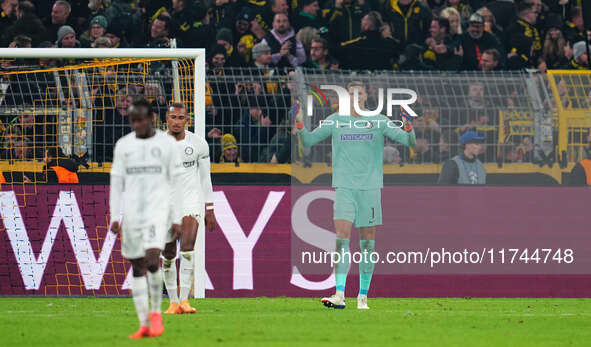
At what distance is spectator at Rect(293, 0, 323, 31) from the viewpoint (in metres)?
17.7

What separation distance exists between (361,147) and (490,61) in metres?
5.64

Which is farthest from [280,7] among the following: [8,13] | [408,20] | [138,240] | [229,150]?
[138,240]

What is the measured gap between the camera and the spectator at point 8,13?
17281mm

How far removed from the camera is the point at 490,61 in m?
17.0

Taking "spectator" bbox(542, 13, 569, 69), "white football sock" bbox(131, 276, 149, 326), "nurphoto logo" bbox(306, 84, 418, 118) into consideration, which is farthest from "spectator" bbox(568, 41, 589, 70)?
"white football sock" bbox(131, 276, 149, 326)

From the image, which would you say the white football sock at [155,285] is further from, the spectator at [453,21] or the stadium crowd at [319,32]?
the spectator at [453,21]

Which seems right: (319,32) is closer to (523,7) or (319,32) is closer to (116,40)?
(116,40)

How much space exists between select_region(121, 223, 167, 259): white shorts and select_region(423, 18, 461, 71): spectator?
944 centimetres

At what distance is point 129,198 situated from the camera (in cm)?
877

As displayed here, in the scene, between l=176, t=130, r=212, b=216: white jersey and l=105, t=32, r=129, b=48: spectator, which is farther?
l=105, t=32, r=129, b=48: spectator

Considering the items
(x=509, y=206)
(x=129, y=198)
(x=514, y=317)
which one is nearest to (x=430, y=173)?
(x=509, y=206)

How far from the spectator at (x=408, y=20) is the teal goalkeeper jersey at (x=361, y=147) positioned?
5.86 m

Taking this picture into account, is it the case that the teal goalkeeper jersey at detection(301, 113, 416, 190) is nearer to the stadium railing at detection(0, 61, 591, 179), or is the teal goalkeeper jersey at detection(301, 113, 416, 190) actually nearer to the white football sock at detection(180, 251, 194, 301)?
the white football sock at detection(180, 251, 194, 301)

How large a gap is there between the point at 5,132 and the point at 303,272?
4191mm
